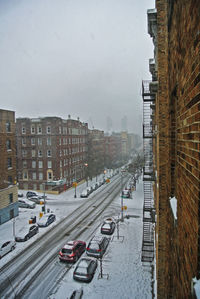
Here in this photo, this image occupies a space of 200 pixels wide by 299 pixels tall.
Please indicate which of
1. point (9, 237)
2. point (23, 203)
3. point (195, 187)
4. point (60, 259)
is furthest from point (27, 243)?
point (195, 187)

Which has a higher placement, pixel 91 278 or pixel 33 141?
pixel 33 141

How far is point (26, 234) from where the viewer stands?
18328mm

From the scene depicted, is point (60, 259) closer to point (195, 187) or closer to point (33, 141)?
point (195, 187)

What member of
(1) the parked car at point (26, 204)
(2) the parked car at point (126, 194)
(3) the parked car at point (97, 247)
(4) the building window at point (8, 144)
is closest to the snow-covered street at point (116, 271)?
(3) the parked car at point (97, 247)

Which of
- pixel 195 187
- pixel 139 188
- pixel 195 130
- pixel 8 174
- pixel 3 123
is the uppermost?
pixel 3 123

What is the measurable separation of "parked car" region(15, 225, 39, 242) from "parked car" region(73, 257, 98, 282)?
6792 millimetres

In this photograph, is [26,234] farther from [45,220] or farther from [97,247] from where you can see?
[97,247]

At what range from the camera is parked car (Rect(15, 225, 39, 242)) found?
59.0 ft

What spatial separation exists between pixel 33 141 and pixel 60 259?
87.5 ft

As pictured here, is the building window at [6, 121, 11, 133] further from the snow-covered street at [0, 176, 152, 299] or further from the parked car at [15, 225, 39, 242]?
the parked car at [15, 225, 39, 242]

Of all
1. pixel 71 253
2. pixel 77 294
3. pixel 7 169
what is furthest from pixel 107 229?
pixel 7 169

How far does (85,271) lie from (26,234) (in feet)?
25.3

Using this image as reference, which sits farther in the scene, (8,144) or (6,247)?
(8,144)

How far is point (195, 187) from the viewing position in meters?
1.91
